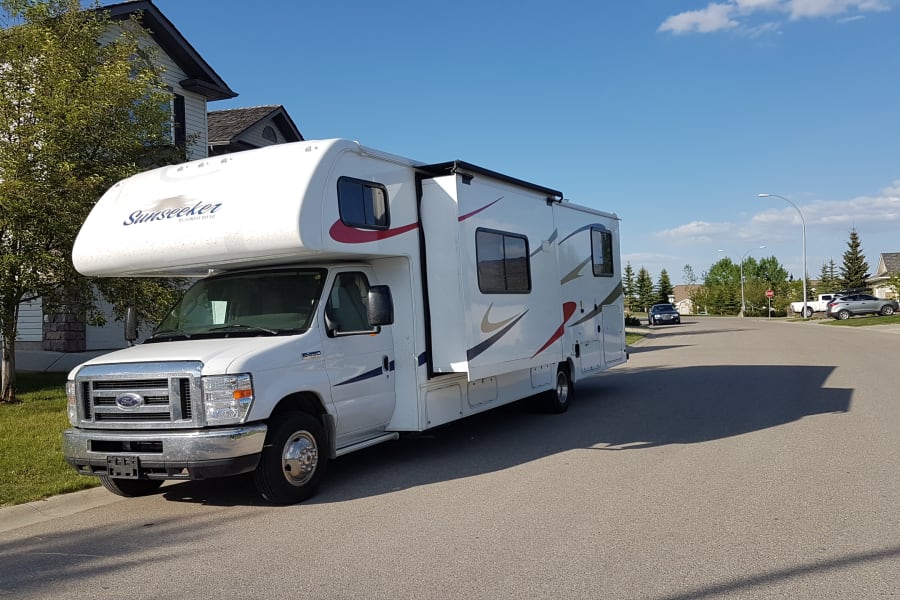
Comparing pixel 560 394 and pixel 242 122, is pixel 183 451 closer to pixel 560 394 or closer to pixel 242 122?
pixel 560 394

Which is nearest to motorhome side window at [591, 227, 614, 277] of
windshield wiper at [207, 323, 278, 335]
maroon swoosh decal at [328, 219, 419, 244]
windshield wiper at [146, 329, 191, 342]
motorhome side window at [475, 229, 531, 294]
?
motorhome side window at [475, 229, 531, 294]

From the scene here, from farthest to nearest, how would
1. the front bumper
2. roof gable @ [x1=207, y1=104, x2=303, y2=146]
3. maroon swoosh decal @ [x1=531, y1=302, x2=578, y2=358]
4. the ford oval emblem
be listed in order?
roof gable @ [x1=207, y1=104, x2=303, y2=146] < maroon swoosh decal @ [x1=531, y1=302, x2=578, y2=358] < the ford oval emblem < the front bumper

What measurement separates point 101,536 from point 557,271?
Result: 22.8ft

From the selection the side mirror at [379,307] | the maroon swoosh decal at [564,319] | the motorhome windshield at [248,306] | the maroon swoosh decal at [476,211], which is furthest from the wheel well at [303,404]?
the maroon swoosh decal at [564,319]

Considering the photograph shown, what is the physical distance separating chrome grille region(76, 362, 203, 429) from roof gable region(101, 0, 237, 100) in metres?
16.2

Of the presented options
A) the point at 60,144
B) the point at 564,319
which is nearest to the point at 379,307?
the point at 564,319

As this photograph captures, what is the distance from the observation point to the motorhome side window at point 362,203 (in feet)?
24.0

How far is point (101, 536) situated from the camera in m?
6.11

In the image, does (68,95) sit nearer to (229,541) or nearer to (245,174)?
(245,174)

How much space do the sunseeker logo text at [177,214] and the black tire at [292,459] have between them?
1.98m

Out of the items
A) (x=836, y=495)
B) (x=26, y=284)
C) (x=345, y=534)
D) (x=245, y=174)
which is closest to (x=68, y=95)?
(x=26, y=284)

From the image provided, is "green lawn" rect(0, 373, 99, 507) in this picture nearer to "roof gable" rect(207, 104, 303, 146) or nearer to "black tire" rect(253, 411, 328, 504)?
"black tire" rect(253, 411, 328, 504)

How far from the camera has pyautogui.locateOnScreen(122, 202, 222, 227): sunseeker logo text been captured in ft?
23.6

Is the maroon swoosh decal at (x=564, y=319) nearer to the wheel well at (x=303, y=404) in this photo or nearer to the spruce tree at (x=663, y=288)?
the wheel well at (x=303, y=404)
